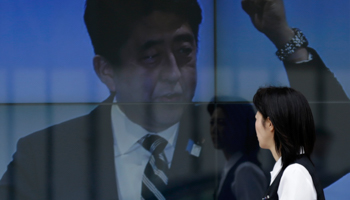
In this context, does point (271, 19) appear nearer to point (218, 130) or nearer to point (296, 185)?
point (218, 130)

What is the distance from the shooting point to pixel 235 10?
15.6 ft

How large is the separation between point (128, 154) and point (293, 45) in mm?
2323

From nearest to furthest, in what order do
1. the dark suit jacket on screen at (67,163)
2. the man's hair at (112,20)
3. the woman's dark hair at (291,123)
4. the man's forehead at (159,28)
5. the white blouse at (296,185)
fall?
the white blouse at (296,185), the woman's dark hair at (291,123), the dark suit jacket on screen at (67,163), the man's hair at (112,20), the man's forehead at (159,28)

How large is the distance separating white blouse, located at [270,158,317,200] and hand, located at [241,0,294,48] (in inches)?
134

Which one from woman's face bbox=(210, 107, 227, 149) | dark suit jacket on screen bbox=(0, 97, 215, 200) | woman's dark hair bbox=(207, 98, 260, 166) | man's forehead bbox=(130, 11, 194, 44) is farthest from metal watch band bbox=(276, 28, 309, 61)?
dark suit jacket on screen bbox=(0, 97, 215, 200)

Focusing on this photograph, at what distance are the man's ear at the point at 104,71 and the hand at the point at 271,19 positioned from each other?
181cm

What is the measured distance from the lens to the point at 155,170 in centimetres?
461

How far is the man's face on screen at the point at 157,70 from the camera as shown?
14.8ft

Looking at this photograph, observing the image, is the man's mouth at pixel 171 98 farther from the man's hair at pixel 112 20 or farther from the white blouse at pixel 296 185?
the white blouse at pixel 296 185

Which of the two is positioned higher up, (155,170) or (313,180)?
(313,180)

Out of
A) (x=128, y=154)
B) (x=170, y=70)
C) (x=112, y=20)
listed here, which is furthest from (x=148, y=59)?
(x=128, y=154)

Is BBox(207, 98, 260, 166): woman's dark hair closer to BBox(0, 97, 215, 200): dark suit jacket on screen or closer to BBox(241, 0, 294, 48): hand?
BBox(241, 0, 294, 48): hand

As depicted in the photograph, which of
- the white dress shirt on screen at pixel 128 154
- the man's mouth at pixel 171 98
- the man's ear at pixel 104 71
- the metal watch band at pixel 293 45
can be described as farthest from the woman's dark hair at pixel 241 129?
the man's ear at pixel 104 71

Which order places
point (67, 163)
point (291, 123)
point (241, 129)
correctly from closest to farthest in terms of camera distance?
point (291, 123)
point (67, 163)
point (241, 129)
